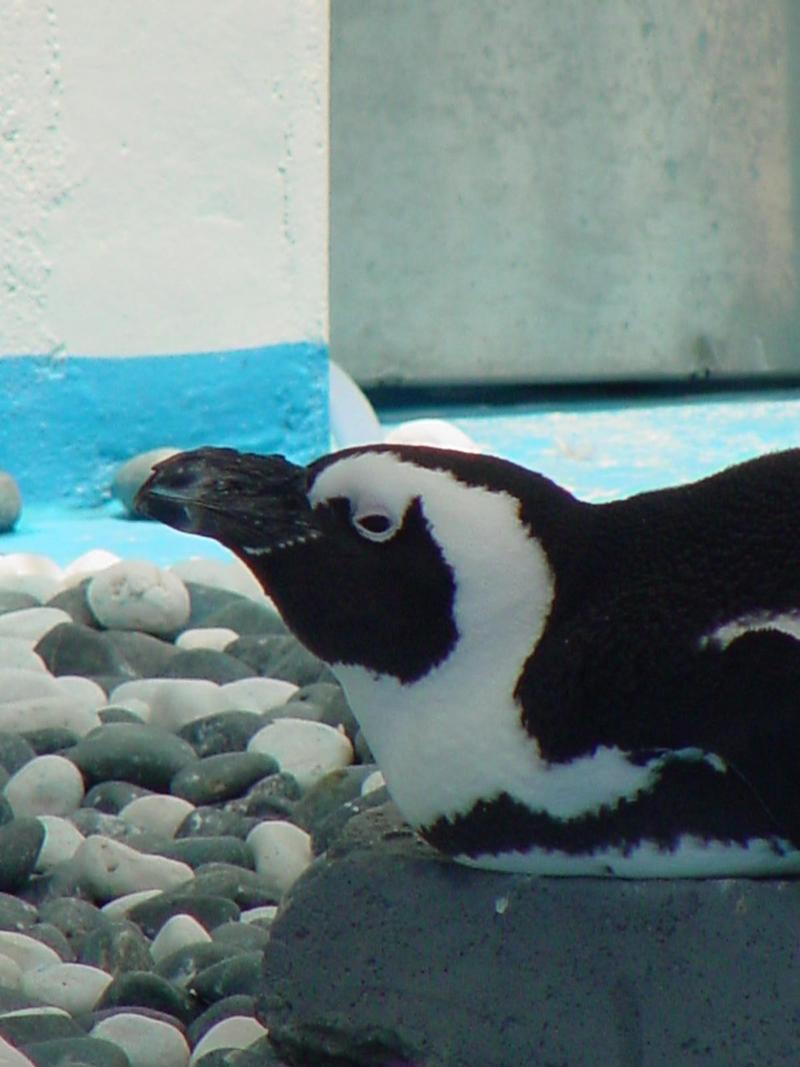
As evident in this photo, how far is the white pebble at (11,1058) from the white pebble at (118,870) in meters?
0.54

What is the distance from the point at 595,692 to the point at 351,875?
255 millimetres

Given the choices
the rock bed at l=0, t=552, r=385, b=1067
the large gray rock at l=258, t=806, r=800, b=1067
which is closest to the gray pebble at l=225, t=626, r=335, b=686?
the rock bed at l=0, t=552, r=385, b=1067

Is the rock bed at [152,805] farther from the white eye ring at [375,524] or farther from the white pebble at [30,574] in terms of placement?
the white eye ring at [375,524]

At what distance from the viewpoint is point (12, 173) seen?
14.2ft

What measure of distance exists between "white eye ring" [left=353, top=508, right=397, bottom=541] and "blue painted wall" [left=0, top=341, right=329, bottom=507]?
3.21 metres

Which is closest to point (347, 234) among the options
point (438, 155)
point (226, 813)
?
point (438, 155)

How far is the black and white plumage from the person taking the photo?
119cm

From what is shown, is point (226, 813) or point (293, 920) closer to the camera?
point (293, 920)

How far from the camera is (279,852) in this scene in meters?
2.10

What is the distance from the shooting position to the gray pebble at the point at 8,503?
13.6ft

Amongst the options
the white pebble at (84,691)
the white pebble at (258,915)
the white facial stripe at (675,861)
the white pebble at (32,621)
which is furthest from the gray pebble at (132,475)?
the white facial stripe at (675,861)

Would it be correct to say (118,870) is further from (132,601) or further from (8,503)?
(8,503)

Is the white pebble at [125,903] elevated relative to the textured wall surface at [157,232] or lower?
lower

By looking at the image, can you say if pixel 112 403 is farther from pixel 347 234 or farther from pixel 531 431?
pixel 347 234
